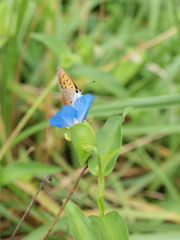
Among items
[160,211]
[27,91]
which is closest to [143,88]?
[27,91]

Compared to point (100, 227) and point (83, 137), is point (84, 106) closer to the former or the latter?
point (83, 137)

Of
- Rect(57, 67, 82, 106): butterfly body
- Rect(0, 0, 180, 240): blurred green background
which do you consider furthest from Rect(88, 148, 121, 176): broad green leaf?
Rect(0, 0, 180, 240): blurred green background

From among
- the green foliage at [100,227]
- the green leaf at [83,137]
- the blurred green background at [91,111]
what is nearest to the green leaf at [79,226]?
the green foliage at [100,227]

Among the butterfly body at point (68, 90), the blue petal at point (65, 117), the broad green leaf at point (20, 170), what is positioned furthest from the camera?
the broad green leaf at point (20, 170)

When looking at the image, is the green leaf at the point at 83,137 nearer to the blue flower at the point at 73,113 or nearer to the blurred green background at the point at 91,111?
the blue flower at the point at 73,113

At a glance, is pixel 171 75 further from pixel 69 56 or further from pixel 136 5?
pixel 136 5

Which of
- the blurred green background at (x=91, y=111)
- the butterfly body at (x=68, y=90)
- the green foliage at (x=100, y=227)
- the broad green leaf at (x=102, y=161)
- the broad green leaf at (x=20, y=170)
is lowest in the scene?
the green foliage at (x=100, y=227)

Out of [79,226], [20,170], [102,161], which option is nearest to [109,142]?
[102,161]
